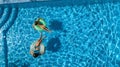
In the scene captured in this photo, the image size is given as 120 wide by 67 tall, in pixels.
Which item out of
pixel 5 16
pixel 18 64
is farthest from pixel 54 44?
pixel 5 16

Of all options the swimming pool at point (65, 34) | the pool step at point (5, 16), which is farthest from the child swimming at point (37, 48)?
the pool step at point (5, 16)

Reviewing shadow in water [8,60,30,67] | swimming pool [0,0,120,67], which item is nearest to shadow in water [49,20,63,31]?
swimming pool [0,0,120,67]

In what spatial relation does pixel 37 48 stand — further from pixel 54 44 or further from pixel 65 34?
pixel 65 34

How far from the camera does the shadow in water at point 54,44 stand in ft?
9.47

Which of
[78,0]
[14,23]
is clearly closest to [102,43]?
[78,0]

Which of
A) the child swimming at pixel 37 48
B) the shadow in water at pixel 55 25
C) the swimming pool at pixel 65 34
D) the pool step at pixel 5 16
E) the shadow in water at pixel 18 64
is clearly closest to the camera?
the swimming pool at pixel 65 34

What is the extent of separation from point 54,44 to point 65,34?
0.17 metres

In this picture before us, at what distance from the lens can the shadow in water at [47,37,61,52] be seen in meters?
2.89

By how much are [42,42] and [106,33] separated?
710 millimetres

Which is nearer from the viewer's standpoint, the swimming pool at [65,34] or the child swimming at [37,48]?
the swimming pool at [65,34]

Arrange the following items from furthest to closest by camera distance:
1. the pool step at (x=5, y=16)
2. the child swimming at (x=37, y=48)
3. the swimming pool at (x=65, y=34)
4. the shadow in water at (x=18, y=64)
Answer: the pool step at (x=5, y=16)
the shadow in water at (x=18, y=64)
the child swimming at (x=37, y=48)
the swimming pool at (x=65, y=34)

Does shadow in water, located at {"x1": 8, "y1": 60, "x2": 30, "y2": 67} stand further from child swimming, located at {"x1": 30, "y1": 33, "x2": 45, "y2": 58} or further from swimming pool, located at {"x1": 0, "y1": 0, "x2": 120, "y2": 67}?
child swimming, located at {"x1": 30, "y1": 33, "x2": 45, "y2": 58}

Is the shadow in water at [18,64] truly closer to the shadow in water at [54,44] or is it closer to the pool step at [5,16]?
the shadow in water at [54,44]

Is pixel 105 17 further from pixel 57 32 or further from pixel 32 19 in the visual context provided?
pixel 32 19
